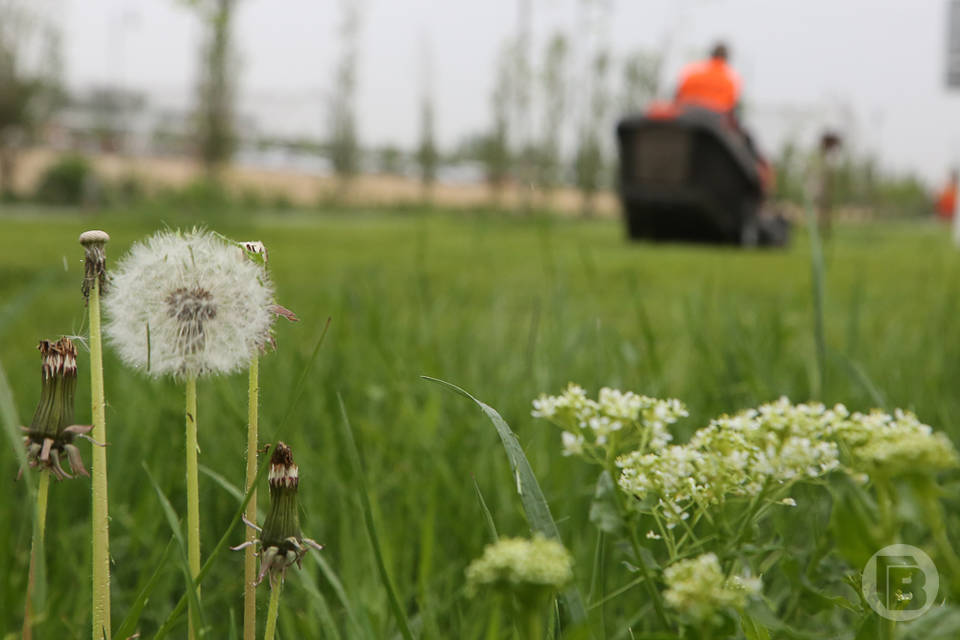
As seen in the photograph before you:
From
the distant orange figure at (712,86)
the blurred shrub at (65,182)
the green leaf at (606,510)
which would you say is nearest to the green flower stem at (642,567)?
the green leaf at (606,510)

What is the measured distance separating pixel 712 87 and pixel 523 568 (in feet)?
39.1

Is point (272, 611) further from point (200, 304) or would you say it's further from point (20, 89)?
point (20, 89)

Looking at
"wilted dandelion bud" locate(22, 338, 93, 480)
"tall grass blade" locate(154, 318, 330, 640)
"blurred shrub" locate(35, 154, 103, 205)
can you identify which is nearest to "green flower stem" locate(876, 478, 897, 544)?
"tall grass blade" locate(154, 318, 330, 640)

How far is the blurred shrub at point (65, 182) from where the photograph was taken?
28.7 metres

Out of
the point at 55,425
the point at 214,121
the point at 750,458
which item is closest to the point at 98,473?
the point at 55,425

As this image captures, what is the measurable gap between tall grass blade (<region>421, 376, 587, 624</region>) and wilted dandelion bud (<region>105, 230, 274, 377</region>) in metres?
0.10

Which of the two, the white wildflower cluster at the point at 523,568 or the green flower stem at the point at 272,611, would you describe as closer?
the white wildflower cluster at the point at 523,568

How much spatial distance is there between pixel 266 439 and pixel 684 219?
999cm

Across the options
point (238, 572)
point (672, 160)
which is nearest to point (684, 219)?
point (672, 160)

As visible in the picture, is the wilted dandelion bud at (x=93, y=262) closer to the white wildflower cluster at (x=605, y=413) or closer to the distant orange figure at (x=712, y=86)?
the white wildflower cluster at (x=605, y=413)

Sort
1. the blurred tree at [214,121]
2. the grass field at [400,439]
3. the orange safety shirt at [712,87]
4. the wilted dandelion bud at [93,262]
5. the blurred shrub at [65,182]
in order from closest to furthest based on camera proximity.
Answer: the wilted dandelion bud at [93,262]
the grass field at [400,439]
the orange safety shirt at [712,87]
the blurred tree at [214,121]
the blurred shrub at [65,182]

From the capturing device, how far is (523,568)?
32 cm

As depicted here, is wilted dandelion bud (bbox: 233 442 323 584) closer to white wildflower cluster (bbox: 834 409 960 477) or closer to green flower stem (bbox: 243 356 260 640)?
green flower stem (bbox: 243 356 260 640)

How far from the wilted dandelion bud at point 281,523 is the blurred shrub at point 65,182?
3051cm
